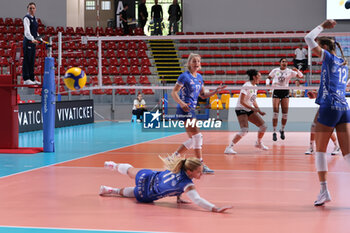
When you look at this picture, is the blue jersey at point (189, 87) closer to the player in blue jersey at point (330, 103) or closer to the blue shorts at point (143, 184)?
the blue shorts at point (143, 184)

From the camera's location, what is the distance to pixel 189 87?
7742 mm

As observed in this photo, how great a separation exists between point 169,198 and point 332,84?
219 cm

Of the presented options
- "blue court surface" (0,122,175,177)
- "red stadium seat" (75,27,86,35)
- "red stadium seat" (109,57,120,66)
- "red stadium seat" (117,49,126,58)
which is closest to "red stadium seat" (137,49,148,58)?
"red stadium seat" (117,49,126,58)

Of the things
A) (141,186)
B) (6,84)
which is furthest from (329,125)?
(6,84)

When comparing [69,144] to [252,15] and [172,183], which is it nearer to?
[172,183]

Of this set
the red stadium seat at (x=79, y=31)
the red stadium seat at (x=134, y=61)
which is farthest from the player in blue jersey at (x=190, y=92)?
the red stadium seat at (x=79, y=31)

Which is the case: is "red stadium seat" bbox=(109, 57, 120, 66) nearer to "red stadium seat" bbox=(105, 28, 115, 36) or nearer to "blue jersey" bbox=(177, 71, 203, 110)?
"red stadium seat" bbox=(105, 28, 115, 36)

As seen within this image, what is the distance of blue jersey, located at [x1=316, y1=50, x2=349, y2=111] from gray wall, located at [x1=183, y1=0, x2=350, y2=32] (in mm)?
22469

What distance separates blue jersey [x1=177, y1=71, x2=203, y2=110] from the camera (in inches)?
303

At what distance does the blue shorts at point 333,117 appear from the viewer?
5.48m

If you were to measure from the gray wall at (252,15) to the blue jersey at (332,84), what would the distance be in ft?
73.7

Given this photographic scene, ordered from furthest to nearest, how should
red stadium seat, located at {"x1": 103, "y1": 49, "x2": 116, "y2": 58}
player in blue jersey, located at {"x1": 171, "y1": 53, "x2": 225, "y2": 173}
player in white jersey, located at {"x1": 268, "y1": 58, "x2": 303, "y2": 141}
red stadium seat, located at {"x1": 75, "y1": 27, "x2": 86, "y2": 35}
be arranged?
1. red stadium seat, located at {"x1": 75, "y1": 27, "x2": 86, "y2": 35}
2. red stadium seat, located at {"x1": 103, "y1": 49, "x2": 116, "y2": 58}
3. player in white jersey, located at {"x1": 268, "y1": 58, "x2": 303, "y2": 141}
4. player in blue jersey, located at {"x1": 171, "y1": 53, "x2": 225, "y2": 173}

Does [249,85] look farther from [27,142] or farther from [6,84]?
[27,142]

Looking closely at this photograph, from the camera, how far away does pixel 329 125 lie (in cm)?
549
